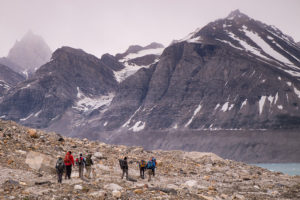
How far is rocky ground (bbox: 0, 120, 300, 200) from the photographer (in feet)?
67.6

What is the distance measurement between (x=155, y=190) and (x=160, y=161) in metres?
14.4

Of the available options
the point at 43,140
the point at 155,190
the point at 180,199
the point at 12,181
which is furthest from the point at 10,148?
the point at 180,199

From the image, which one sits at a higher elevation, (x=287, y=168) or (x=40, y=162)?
(x=40, y=162)

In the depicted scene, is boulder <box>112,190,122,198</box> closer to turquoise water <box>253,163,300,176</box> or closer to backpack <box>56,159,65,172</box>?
backpack <box>56,159,65,172</box>

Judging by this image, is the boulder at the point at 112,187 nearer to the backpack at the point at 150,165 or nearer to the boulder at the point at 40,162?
the boulder at the point at 40,162

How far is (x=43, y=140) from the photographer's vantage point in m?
33.1

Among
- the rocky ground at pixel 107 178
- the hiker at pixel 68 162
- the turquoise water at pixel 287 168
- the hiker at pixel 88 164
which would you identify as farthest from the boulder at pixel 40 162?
the turquoise water at pixel 287 168

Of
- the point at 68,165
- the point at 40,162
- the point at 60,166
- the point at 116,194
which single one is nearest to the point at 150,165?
the point at 68,165

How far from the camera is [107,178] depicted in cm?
2669

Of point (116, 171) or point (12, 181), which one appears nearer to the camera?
point (12, 181)

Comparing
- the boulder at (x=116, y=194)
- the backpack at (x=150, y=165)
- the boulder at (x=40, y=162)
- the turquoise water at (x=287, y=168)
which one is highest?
the boulder at (x=40, y=162)

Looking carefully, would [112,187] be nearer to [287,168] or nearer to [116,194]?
[116,194]

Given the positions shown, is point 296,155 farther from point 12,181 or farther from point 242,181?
point 12,181

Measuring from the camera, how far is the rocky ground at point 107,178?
20.6 metres
